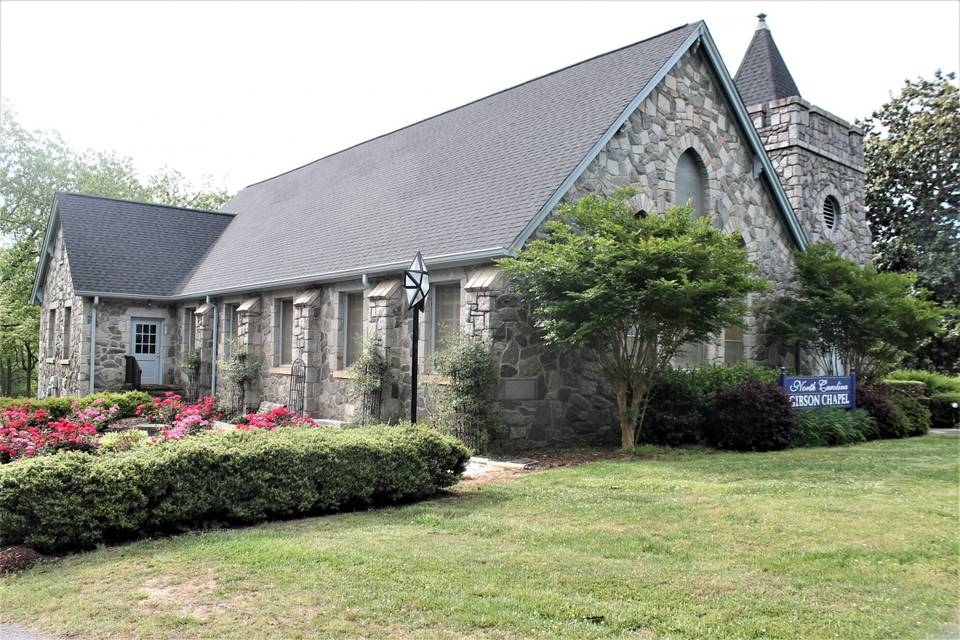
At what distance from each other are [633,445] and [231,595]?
28.0 ft

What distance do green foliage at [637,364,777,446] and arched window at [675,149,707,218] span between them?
177 inches

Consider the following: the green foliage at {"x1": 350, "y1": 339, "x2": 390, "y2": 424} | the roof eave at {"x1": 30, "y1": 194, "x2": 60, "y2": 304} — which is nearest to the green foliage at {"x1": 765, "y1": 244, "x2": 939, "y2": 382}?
the green foliage at {"x1": 350, "y1": 339, "x2": 390, "y2": 424}

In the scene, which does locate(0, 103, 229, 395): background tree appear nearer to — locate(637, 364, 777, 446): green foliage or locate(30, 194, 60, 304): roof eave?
locate(30, 194, 60, 304): roof eave

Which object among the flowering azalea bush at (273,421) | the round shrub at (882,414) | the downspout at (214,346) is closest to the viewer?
the flowering azalea bush at (273,421)

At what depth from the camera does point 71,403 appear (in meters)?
15.6

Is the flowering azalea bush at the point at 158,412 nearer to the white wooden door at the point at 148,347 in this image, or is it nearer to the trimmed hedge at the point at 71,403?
the trimmed hedge at the point at 71,403

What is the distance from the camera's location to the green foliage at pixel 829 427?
13.5 meters

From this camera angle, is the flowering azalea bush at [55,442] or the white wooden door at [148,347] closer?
the flowering azalea bush at [55,442]

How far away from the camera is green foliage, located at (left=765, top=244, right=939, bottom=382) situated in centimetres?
1644

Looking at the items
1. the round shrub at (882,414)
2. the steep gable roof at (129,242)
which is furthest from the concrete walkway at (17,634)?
Answer: the steep gable roof at (129,242)

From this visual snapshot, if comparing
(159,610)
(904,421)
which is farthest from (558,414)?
(159,610)

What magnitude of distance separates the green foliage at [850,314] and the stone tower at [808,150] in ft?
15.1

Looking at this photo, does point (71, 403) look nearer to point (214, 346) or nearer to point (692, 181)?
point (214, 346)

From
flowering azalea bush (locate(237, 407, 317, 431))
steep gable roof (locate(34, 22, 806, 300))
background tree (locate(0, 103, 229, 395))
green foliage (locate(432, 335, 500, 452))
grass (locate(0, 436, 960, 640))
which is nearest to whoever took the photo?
grass (locate(0, 436, 960, 640))
